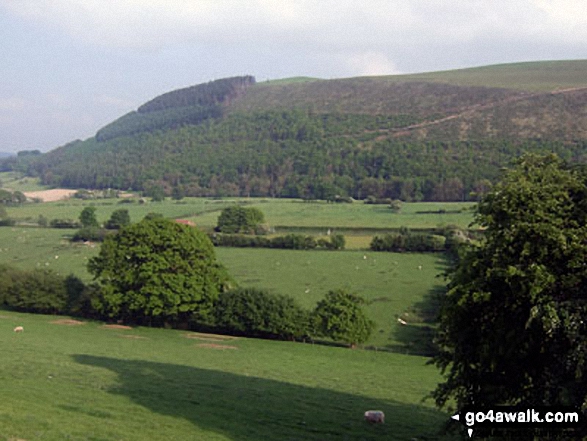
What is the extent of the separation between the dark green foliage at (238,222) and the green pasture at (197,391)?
2850 inches

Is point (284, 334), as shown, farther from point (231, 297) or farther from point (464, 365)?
point (464, 365)

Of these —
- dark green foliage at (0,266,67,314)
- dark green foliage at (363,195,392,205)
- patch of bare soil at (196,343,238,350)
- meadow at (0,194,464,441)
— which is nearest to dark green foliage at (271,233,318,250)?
meadow at (0,194,464,441)

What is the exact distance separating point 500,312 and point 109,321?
1831 inches

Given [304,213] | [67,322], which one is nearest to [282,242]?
[304,213]

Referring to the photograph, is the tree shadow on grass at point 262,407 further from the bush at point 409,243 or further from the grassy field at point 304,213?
the grassy field at point 304,213

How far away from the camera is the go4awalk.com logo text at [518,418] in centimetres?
1513

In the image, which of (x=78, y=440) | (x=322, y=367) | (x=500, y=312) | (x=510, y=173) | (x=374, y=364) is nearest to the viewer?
(x=78, y=440)

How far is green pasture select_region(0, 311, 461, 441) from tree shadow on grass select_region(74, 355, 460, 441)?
5cm

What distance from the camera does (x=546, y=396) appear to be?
1586 centimetres

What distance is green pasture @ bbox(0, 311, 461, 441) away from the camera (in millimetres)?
18266

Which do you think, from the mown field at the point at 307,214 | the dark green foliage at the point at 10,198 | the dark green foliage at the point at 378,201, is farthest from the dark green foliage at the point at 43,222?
the dark green foliage at the point at 378,201

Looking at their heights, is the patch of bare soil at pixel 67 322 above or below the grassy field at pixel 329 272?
above

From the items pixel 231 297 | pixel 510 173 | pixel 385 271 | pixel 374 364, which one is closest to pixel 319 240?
pixel 385 271

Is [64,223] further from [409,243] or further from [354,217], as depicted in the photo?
[409,243]
